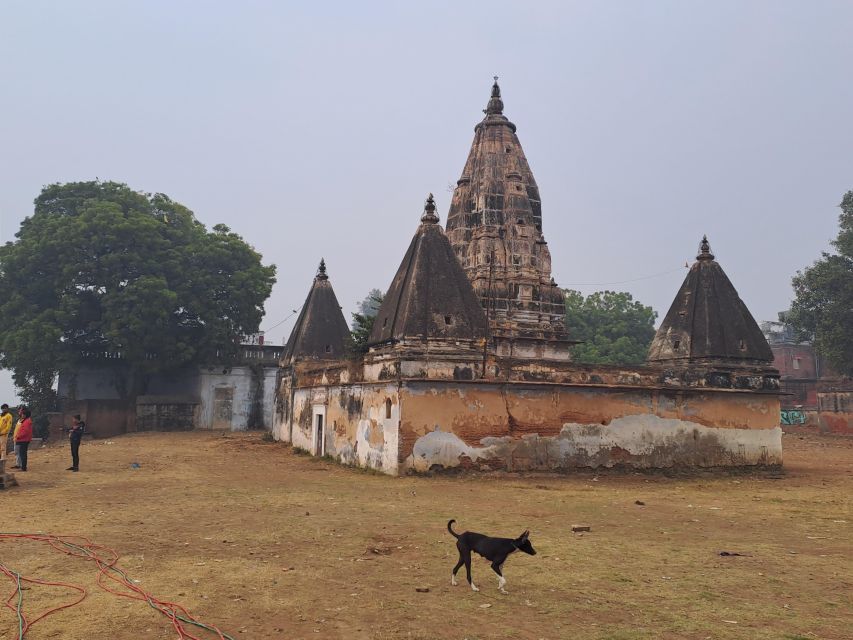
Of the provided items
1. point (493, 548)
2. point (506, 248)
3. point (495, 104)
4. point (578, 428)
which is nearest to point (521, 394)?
point (578, 428)

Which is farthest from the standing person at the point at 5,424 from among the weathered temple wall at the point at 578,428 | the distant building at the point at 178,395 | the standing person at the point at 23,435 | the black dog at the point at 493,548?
the distant building at the point at 178,395

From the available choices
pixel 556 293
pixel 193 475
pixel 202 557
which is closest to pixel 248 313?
pixel 556 293

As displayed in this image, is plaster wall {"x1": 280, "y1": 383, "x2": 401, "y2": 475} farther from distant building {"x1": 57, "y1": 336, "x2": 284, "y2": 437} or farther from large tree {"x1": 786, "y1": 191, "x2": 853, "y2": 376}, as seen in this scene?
large tree {"x1": 786, "y1": 191, "x2": 853, "y2": 376}

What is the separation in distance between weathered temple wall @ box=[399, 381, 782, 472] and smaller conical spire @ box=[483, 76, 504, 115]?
16.0 meters

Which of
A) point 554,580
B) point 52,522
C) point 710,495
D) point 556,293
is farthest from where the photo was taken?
point 556,293

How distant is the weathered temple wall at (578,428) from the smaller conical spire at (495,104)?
1604cm

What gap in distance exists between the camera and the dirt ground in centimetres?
590

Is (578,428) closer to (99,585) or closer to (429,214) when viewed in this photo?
(429,214)

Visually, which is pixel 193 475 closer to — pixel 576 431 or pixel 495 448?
pixel 495 448

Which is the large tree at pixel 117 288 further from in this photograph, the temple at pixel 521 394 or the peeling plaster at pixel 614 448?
the peeling plaster at pixel 614 448

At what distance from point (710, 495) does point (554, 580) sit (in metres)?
8.75

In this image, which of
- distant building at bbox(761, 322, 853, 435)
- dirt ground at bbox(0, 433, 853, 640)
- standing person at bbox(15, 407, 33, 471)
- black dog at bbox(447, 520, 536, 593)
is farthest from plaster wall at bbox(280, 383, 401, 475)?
distant building at bbox(761, 322, 853, 435)

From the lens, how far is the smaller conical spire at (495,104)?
29797 millimetres

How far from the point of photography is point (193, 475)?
16281 millimetres
